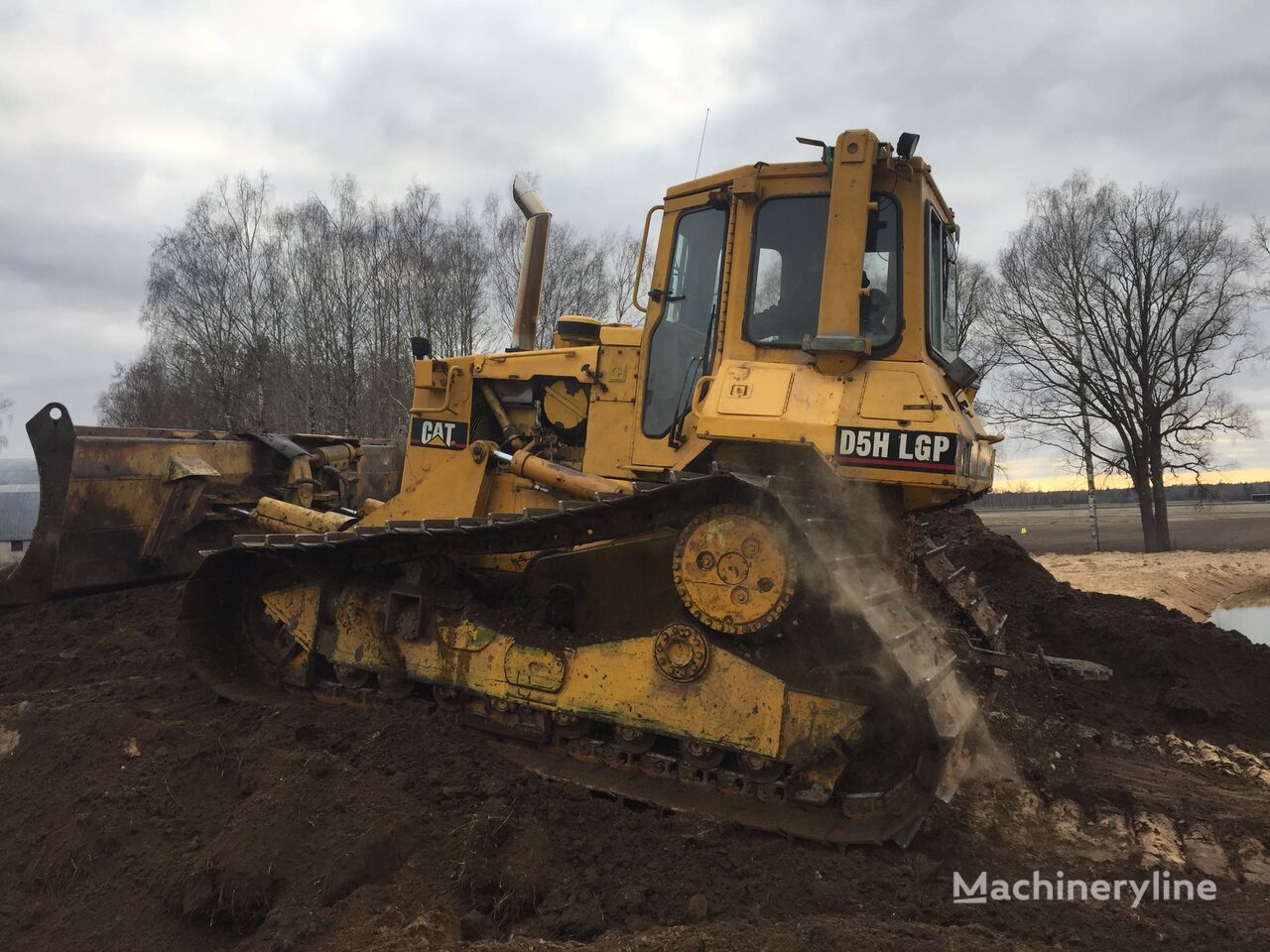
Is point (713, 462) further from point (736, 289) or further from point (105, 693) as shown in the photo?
point (105, 693)

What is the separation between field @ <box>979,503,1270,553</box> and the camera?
23500 mm

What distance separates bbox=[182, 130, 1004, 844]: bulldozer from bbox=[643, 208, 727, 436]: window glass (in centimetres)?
2

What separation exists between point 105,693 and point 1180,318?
23654 millimetres

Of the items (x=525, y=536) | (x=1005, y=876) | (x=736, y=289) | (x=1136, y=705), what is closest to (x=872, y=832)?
(x=1005, y=876)

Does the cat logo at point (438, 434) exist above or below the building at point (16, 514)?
above

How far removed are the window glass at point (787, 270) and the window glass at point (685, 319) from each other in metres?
0.24

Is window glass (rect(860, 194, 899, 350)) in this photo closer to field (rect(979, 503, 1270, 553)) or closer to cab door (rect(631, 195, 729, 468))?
cab door (rect(631, 195, 729, 468))

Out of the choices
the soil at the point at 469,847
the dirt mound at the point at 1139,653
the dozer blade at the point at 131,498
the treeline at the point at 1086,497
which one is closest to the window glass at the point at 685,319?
the soil at the point at 469,847

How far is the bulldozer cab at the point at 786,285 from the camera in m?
4.42

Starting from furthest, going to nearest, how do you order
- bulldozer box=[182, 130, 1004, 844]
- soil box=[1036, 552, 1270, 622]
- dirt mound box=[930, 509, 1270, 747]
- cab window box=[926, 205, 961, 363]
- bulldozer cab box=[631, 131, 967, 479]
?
soil box=[1036, 552, 1270, 622] < dirt mound box=[930, 509, 1270, 747] < cab window box=[926, 205, 961, 363] < bulldozer cab box=[631, 131, 967, 479] < bulldozer box=[182, 130, 1004, 844]

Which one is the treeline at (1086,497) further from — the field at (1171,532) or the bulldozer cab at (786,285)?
the bulldozer cab at (786,285)

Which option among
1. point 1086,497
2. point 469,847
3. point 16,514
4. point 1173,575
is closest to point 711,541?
point 469,847

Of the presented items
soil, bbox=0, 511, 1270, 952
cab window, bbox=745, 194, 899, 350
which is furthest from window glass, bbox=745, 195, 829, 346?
soil, bbox=0, 511, 1270, 952

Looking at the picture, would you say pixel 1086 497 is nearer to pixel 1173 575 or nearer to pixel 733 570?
pixel 1173 575
